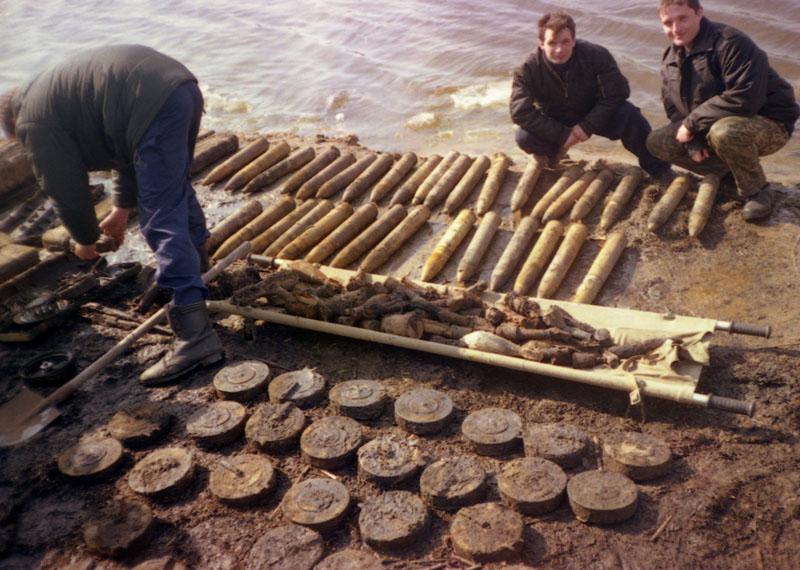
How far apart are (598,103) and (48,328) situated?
5.80m

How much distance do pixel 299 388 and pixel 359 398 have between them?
49cm

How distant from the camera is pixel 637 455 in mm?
3715

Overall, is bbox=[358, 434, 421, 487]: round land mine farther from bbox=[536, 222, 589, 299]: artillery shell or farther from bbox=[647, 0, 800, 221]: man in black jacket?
bbox=[647, 0, 800, 221]: man in black jacket

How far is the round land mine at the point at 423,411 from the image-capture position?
4176mm

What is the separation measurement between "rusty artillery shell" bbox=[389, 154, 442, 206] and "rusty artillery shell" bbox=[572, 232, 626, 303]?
2.42m

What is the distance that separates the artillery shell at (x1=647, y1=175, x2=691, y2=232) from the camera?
6.12 meters

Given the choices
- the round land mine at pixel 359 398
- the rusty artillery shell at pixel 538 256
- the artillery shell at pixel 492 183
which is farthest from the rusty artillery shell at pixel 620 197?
the round land mine at pixel 359 398

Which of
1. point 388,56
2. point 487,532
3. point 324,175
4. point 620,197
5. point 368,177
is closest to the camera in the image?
point 487,532

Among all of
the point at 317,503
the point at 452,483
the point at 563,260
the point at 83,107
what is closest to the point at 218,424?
the point at 317,503

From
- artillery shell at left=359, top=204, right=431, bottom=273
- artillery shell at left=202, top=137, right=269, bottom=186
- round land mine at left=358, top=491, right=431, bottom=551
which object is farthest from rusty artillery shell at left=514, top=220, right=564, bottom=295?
artillery shell at left=202, top=137, right=269, bottom=186

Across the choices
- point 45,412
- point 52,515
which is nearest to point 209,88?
point 45,412

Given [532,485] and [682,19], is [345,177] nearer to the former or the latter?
[682,19]

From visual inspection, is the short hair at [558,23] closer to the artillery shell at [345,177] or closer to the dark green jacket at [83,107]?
the artillery shell at [345,177]

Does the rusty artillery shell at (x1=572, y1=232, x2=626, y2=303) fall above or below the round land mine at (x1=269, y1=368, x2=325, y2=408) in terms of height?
above
